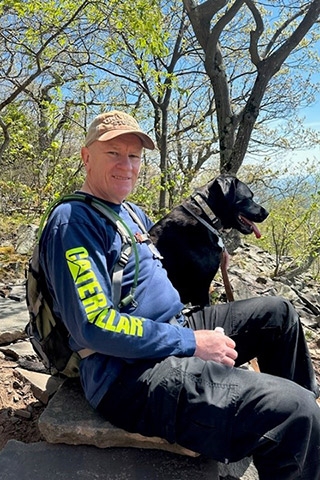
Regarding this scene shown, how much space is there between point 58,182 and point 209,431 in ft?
14.5

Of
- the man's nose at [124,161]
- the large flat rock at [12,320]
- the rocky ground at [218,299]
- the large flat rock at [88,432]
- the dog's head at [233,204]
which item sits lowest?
the rocky ground at [218,299]

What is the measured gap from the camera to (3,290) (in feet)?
14.9

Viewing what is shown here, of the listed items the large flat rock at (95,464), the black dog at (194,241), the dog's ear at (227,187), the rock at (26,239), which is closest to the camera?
the large flat rock at (95,464)

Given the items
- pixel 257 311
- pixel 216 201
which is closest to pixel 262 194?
pixel 216 201

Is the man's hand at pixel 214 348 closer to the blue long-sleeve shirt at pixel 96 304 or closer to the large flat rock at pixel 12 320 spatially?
the blue long-sleeve shirt at pixel 96 304

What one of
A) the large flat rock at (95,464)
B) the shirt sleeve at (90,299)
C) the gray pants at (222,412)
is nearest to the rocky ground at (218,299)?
the large flat rock at (95,464)

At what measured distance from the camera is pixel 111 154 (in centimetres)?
195

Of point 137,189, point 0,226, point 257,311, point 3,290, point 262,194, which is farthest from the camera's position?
point 262,194

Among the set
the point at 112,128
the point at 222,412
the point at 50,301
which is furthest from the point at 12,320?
the point at 222,412

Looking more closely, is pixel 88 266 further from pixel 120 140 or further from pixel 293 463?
pixel 293 463

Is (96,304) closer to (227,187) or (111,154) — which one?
(111,154)

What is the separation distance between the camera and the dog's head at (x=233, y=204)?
11.6 feet

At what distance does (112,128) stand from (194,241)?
160 cm

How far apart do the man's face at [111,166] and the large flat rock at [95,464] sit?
3.83 feet
